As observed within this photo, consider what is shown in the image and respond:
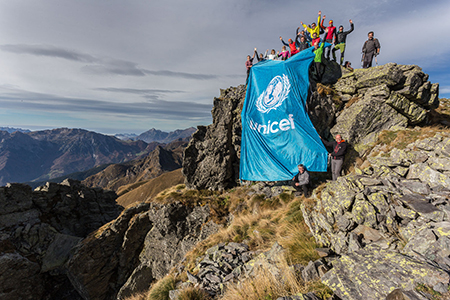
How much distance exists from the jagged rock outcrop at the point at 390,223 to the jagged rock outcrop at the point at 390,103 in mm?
4593

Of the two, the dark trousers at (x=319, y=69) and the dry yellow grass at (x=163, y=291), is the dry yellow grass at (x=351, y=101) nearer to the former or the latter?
the dark trousers at (x=319, y=69)

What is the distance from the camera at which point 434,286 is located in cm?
360

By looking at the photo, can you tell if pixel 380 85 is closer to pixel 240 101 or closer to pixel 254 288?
pixel 240 101

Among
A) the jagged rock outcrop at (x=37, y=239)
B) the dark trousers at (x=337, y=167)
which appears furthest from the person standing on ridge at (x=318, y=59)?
the jagged rock outcrop at (x=37, y=239)

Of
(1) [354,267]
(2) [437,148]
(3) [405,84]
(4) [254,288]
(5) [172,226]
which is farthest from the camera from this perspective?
(5) [172,226]

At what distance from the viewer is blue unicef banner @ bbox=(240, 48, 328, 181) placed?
11.8 meters

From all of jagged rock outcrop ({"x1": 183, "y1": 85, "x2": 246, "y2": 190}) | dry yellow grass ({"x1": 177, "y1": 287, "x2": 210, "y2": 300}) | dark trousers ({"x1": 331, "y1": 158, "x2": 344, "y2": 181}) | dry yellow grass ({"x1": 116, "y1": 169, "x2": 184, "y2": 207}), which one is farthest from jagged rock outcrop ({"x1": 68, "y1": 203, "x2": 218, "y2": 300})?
dry yellow grass ({"x1": 116, "y1": 169, "x2": 184, "y2": 207})

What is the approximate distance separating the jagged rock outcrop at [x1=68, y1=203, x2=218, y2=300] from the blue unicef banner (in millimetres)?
7022

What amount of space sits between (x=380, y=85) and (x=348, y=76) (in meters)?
2.97

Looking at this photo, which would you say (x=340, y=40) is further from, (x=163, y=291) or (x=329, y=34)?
(x=163, y=291)

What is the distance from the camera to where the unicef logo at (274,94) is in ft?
43.1

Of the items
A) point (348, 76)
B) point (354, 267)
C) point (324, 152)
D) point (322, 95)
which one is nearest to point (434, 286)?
point (354, 267)

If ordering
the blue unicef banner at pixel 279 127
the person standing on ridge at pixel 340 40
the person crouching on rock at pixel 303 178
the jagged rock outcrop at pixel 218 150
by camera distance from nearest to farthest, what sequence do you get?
the person crouching on rock at pixel 303 178 → the blue unicef banner at pixel 279 127 → the person standing on ridge at pixel 340 40 → the jagged rock outcrop at pixel 218 150

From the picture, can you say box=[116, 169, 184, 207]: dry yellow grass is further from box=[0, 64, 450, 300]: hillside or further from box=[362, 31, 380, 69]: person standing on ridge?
box=[362, 31, 380, 69]: person standing on ridge
